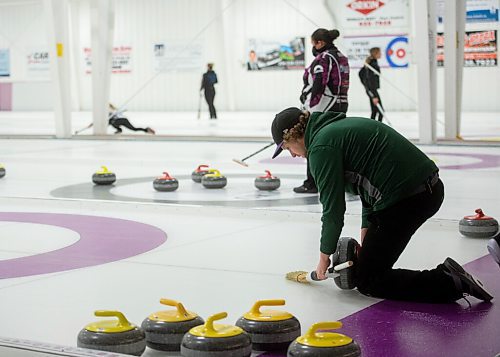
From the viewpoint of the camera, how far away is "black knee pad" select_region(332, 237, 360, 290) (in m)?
5.09

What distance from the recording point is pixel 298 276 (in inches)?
217

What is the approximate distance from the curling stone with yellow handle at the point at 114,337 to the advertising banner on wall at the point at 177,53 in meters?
34.6

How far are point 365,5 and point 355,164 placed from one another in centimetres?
2858

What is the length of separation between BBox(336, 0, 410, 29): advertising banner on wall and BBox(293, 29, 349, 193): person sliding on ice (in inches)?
919

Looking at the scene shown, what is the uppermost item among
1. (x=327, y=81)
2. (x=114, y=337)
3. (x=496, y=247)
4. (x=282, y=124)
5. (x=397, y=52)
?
(x=397, y=52)

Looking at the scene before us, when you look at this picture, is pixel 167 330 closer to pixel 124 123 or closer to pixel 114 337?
pixel 114 337

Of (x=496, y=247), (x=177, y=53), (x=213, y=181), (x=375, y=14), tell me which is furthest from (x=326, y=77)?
(x=177, y=53)

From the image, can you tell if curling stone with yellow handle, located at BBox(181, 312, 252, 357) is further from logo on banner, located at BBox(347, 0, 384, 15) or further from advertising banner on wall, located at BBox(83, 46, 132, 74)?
advertising banner on wall, located at BBox(83, 46, 132, 74)

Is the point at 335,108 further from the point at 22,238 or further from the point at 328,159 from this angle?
the point at 328,159

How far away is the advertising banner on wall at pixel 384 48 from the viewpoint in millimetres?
32219

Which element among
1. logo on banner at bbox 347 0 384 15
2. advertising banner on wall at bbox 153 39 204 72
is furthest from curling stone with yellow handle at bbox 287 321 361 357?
advertising banner on wall at bbox 153 39 204 72

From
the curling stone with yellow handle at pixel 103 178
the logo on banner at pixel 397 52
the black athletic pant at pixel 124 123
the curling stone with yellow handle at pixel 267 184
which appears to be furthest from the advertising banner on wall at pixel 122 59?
the curling stone with yellow handle at pixel 267 184

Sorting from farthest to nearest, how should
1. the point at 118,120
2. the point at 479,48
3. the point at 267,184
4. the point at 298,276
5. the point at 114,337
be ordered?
the point at 479,48 → the point at 118,120 → the point at 267,184 → the point at 298,276 → the point at 114,337

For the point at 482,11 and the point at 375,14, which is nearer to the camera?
the point at 482,11
